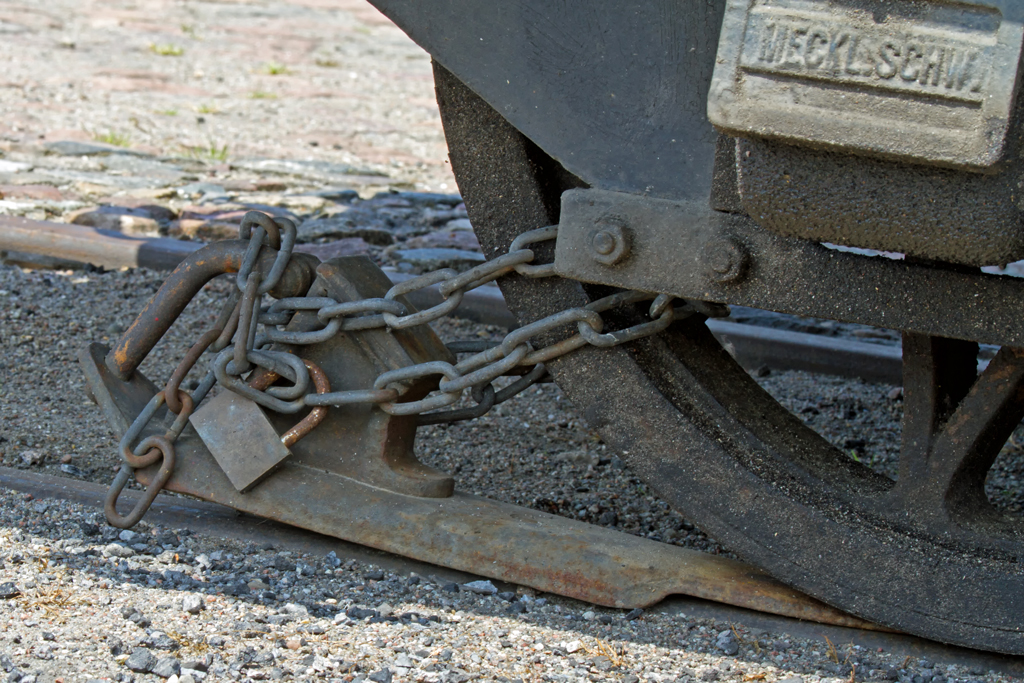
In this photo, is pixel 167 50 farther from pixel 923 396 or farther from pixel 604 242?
pixel 923 396

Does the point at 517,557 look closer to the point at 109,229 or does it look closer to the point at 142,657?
the point at 142,657

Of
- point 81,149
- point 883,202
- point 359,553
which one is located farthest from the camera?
point 81,149

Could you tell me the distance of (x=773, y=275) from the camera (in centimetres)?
165

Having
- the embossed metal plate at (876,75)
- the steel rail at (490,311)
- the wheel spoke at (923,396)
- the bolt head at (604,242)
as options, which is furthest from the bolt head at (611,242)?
the steel rail at (490,311)

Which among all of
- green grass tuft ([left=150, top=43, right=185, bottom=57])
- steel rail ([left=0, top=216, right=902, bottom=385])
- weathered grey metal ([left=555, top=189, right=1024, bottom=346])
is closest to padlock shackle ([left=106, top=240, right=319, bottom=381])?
weathered grey metal ([left=555, top=189, right=1024, bottom=346])

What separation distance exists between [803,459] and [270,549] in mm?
957

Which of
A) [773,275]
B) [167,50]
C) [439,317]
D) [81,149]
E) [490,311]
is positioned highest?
[773,275]

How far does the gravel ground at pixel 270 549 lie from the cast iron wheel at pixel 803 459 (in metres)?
0.12

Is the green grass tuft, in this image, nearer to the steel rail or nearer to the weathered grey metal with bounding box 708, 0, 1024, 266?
the steel rail

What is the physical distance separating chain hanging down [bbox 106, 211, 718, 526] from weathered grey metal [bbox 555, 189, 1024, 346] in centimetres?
14

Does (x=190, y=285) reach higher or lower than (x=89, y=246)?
higher

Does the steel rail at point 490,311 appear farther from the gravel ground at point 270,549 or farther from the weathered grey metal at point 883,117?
the weathered grey metal at point 883,117

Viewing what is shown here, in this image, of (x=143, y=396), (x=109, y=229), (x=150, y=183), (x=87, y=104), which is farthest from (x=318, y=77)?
(x=143, y=396)

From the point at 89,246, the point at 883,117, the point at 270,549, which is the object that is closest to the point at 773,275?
the point at 883,117
